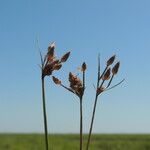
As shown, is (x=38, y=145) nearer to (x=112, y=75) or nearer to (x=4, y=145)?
(x=4, y=145)

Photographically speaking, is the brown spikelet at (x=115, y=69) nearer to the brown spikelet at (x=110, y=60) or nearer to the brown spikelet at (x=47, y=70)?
the brown spikelet at (x=110, y=60)

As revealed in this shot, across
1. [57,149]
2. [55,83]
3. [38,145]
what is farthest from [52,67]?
[38,145]

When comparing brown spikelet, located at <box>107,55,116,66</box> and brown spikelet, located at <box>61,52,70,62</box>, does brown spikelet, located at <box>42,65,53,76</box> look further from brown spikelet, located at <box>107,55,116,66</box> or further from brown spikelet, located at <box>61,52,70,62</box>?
brown spikelet, located at <box>107,55,116,66</box>

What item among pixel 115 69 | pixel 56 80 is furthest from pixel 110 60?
pixel 56 80

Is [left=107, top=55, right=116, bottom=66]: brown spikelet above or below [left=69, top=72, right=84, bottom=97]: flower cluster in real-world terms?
above

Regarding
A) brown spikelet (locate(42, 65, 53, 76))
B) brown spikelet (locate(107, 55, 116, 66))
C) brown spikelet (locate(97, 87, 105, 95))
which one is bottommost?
brown spikelet (locate(97, 87, 105, 95))

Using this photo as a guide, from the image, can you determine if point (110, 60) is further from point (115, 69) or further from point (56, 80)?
point (56, 80)

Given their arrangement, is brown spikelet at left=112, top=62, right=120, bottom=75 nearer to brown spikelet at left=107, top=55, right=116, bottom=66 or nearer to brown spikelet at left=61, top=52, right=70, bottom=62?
brown spikelet at left=107, top=55, right=116, bottom=66

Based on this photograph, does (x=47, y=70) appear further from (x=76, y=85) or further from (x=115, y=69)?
(x=115, y=69)
